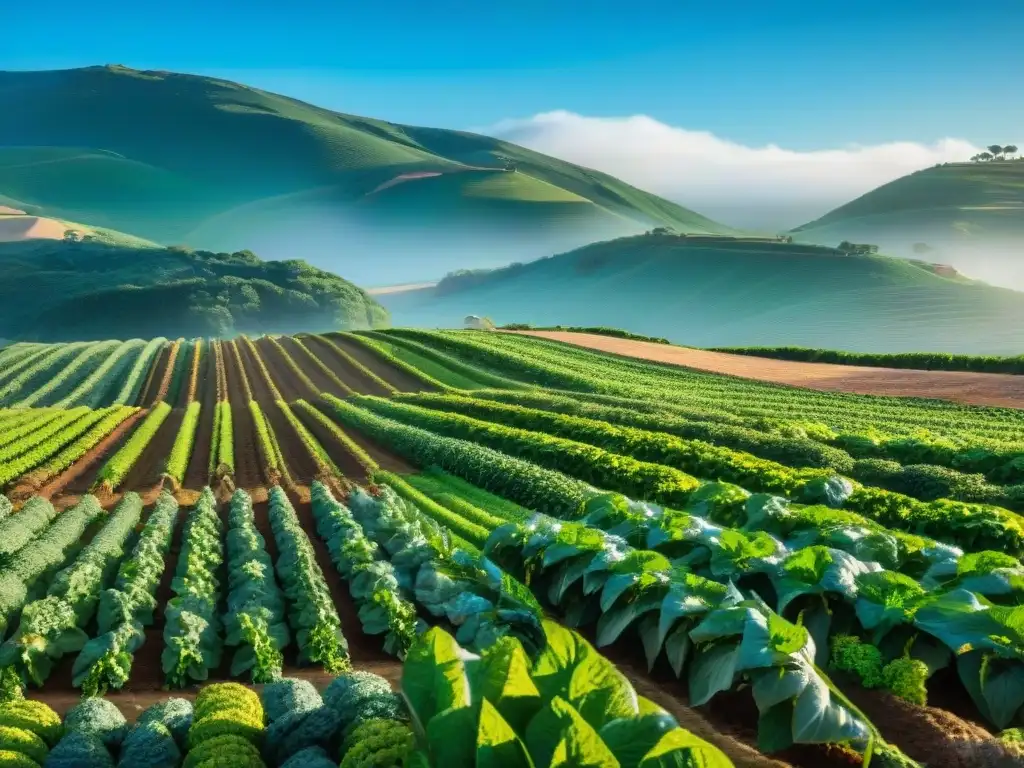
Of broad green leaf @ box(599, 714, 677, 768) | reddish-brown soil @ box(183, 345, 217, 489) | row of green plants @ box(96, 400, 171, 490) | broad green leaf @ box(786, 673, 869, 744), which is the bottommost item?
reddish-brown soil @ box(183, 345, 217, 489)

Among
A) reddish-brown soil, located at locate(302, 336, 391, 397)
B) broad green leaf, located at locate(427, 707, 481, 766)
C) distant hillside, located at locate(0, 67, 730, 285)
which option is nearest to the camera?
broad green leaf, located at locate(427, 707, 481, 766)

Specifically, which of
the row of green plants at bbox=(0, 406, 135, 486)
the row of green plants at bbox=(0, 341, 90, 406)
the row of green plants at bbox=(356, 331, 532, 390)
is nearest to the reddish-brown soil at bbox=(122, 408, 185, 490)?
the row of green plants at bbox=(0, 406, 135, 486)

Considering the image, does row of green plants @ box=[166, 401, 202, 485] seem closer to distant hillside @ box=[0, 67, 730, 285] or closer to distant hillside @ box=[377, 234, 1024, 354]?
distant hillside @ box=[377, 234, 1024, 354]

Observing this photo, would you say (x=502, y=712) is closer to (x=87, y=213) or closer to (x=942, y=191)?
(x=942, y=191)

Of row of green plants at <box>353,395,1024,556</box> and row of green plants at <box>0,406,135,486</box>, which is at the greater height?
row of green plants at <box>353,395,1024,556</box>

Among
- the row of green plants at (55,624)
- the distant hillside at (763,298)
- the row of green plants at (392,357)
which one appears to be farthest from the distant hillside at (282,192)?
the row of green plants at (55,624)

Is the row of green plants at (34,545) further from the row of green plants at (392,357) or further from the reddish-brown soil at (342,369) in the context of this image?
the row of green plants at (392,357)

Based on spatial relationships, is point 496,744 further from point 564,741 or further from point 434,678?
point 434,678
